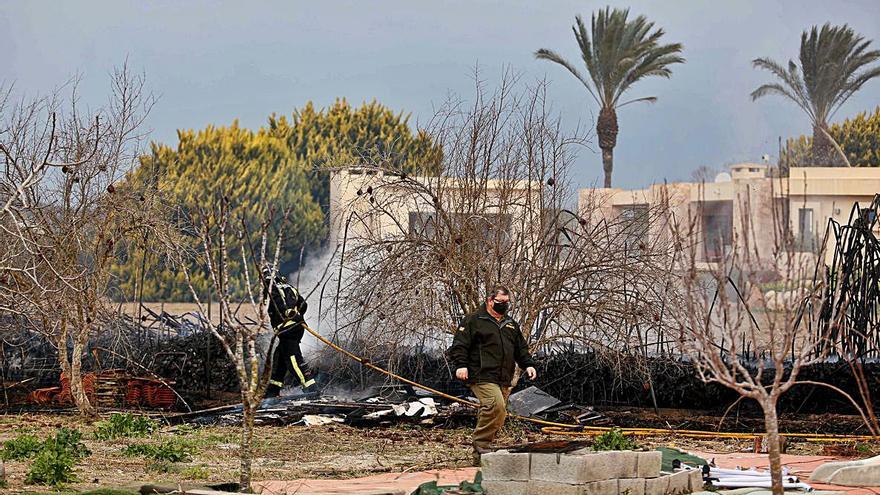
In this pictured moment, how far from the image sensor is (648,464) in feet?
34.4

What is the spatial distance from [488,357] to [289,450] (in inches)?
109

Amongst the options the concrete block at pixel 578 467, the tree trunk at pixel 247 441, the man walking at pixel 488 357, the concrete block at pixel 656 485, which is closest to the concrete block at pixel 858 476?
the concrete block at pixel 656 485

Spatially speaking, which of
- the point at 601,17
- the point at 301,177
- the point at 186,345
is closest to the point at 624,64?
the point at 601,17

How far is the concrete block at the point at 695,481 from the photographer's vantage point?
1105 centimetres

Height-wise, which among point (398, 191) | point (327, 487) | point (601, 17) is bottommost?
point (327, 487)

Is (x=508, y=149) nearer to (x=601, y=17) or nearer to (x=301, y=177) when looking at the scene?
(x=601, y=17)

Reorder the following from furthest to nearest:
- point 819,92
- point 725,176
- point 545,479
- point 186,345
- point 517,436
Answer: point 725,176 < point 819,92 < point 186,345 < point 517,436 < point 545,479

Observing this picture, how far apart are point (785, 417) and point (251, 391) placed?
954 centimetres

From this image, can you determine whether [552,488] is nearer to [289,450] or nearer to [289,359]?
[289,450]

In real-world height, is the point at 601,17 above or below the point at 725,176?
above

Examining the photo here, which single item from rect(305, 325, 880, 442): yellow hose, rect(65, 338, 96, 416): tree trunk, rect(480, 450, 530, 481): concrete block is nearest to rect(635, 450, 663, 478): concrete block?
rect(480, 450, 530, 481): concrete block

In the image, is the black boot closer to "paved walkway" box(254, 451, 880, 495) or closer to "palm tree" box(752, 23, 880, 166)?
"paved walkway" box(254, 451, 880, 495)

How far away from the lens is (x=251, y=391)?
9961mm

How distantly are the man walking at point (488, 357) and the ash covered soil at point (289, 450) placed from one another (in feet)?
1.92
